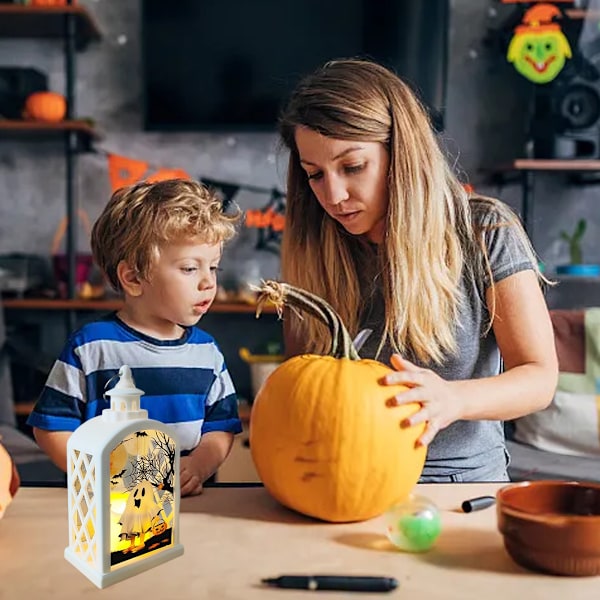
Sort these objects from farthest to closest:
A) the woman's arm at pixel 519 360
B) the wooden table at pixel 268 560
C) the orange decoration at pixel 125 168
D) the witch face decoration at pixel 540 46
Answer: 1. the orange decoration at pixel 125 168
2. the witch face decoration at pixel 540 46
3. the woman's arm at pixel 519 360
4. the wooden table at pixel 268 560

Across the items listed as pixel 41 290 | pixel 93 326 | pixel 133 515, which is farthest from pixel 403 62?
pixel 133 515

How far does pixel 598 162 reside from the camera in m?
2.75

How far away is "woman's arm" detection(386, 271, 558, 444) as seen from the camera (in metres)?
0.76

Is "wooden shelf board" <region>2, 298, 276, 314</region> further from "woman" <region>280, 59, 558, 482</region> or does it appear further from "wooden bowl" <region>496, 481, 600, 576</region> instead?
"wooden bowl" <region>496, 481, 600, 576</region>

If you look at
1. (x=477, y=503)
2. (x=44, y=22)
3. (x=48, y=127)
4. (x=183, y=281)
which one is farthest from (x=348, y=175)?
(x=44, y=22)

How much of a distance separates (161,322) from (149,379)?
78mm

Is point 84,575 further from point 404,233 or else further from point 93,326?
point 404,233

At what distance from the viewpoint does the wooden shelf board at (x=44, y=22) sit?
2.75 metres

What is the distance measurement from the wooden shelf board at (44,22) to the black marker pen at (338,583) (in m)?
2.61

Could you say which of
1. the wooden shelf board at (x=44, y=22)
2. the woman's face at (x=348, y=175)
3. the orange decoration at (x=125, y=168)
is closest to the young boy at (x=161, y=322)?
the woman's face at (x=348, y=175)

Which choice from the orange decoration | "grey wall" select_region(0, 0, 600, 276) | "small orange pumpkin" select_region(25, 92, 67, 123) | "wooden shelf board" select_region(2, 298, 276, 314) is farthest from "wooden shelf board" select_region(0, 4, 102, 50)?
"wooden shelf board" select_region(2, 298, 276, 314)

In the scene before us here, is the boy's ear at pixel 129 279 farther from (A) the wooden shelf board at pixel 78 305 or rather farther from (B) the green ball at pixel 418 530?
(A) the wooden shelf board at pixel 78 305

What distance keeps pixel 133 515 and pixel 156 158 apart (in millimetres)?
2700

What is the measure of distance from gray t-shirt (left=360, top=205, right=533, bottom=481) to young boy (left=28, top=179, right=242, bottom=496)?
29 cm
